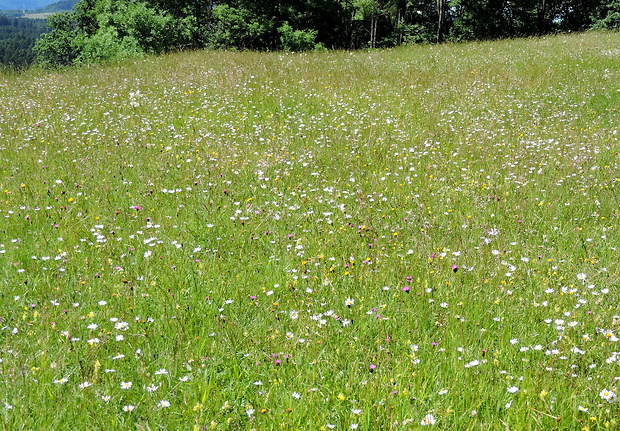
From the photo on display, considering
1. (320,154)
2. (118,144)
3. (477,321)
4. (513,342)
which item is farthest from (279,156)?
(513,342)

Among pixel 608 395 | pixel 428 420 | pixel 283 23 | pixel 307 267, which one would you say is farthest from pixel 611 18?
pixel 428 420

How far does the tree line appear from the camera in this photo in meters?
21.9

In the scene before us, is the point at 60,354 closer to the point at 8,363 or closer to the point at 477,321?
the point at 8,363

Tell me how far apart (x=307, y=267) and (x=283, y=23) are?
30.2 metres

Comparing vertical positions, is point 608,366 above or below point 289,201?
below

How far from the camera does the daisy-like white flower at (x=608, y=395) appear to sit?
7.91 feet

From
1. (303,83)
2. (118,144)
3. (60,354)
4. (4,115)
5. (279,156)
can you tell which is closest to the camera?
(60,354)

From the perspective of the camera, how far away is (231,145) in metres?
7.57

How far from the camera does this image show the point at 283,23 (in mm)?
31203

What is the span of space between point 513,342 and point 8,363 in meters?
3.07

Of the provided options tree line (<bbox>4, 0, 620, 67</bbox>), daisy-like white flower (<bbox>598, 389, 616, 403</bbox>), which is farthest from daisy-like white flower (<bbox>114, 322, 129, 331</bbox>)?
tree line (<bbox>4, 0, 620, 67</bbox>)

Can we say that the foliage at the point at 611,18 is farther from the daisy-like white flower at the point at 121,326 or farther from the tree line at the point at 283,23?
the daisy-like white flower at the point at 121,326

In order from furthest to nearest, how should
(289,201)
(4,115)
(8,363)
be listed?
(4,115) → (289,201) → (8,363)

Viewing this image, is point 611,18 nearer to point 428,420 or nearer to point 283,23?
point 283,23
